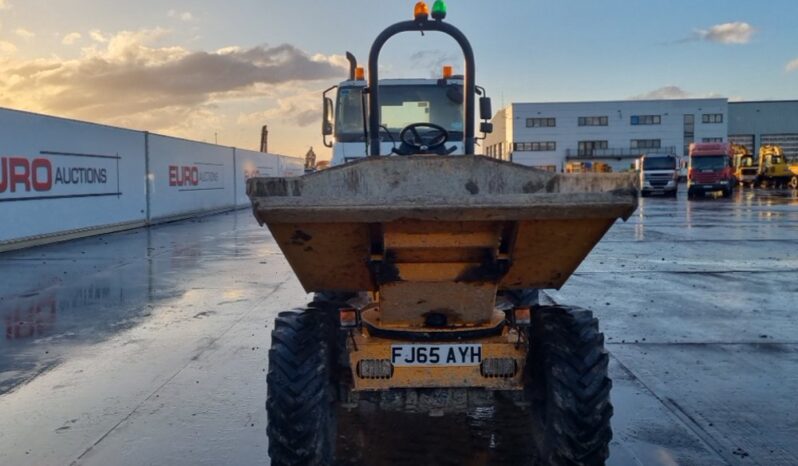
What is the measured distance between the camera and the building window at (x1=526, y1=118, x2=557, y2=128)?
88688 mm

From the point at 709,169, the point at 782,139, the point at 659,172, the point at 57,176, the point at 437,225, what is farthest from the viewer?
the point at 782,139

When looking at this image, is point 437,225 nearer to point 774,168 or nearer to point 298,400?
point 298,400

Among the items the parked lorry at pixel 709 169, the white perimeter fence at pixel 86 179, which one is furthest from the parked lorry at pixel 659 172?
the white perimeter fence at pixel 86 179

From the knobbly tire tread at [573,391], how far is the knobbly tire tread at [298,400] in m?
1.16

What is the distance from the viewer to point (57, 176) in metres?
18.6

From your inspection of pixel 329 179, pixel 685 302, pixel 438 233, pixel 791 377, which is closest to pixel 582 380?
pixel 438 233

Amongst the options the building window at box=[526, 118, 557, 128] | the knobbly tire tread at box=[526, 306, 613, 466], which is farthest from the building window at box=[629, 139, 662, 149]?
the knobbly tire tread at box=[526, 306, 613, 466]

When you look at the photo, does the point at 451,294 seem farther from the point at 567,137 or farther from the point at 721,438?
the point at 567,137

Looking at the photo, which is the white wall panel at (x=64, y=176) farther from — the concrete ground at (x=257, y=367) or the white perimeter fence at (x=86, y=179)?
Answer: the concrete ground at (x=257, y=367)

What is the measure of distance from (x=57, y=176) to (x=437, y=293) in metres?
17.2

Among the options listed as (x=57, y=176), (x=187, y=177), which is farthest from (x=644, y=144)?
(x=57, y=176)

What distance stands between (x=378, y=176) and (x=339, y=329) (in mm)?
1195

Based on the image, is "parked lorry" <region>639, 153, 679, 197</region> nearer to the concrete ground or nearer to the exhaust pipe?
the concrete ground

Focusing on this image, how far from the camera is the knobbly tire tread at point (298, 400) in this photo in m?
3.82
